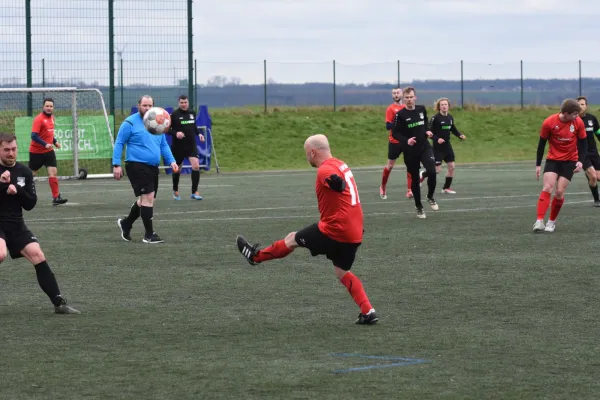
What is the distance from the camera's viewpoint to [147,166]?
15.7m

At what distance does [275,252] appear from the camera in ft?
32.2

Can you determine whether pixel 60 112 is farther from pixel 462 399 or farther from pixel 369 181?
pixel 462 399

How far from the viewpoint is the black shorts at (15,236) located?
988cm

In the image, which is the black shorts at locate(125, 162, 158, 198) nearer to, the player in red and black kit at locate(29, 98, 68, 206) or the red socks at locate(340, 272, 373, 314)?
the red socks at locate(340, 272, 373, 314)

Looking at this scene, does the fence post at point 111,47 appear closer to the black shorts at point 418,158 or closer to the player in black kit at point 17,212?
the black shorts at point 418,158

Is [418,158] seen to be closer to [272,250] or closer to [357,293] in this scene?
[272,250]

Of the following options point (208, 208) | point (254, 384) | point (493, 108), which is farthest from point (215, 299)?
point (493, 108)

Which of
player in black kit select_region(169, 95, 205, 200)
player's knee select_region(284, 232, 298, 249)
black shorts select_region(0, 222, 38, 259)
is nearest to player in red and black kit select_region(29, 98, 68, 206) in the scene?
player in black kit select_region(169, 95, 205, 200)

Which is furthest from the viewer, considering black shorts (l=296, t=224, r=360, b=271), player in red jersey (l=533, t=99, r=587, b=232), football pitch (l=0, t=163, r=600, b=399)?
player in red jersey (l=533, t=99, r=587, b=232)

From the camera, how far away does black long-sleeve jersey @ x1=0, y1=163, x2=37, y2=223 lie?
31.9 ft

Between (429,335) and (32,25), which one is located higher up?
(32,25)

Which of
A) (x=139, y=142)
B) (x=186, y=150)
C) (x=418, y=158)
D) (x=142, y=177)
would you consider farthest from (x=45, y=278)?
(x=186, y=150)

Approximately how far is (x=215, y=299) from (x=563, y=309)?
3162 mm

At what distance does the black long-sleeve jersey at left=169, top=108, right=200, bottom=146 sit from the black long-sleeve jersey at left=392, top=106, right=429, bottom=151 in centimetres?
621
